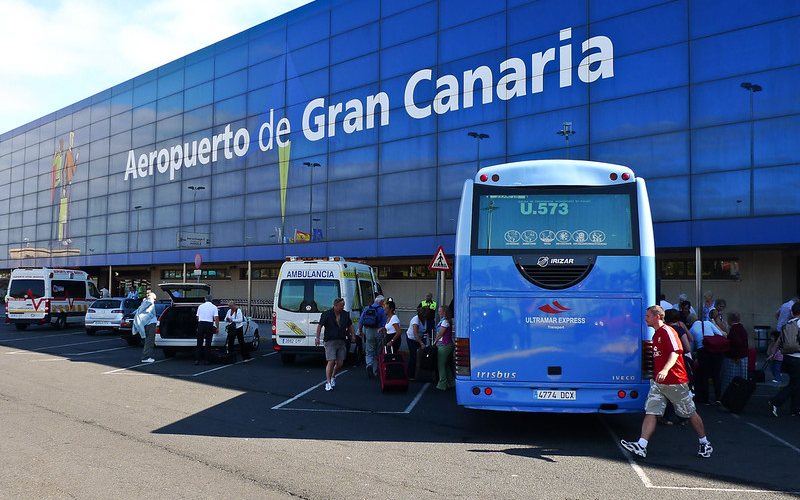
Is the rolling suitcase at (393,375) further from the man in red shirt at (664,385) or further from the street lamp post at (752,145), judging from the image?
the street lamp post at (752,145)

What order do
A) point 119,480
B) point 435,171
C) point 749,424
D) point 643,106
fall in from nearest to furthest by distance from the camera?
point 119,480, point 749,424, point 643,106, point 435,171

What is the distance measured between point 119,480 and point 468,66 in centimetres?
2442

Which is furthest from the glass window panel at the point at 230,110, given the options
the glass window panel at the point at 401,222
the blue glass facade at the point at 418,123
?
the glass window panel at the point at 401,222

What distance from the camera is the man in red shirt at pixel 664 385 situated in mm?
7652

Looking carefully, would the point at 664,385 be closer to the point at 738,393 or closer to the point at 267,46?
the point at 738,393

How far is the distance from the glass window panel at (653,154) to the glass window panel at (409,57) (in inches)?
363

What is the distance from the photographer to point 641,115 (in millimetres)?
23359

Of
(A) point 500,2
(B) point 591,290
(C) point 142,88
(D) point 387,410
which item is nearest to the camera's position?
(B) point 591,290

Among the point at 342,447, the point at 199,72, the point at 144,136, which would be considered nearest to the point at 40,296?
the point at 199,72

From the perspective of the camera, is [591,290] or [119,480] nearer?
[119,480]

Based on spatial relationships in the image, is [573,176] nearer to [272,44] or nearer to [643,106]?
[643,106]

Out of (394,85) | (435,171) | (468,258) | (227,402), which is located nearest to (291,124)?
(394,85)

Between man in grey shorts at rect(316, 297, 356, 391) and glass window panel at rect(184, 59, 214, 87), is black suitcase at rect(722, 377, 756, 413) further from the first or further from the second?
glass window panel at rect(184, 59, 214, 87)

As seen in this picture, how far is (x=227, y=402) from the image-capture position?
37.7ft
